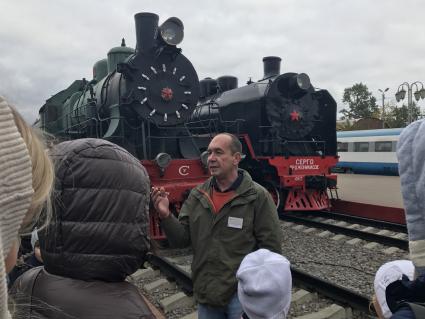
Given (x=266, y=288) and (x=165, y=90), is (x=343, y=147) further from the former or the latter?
(x=266, y=288)

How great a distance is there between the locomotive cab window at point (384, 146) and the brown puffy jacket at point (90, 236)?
2240 centimetres

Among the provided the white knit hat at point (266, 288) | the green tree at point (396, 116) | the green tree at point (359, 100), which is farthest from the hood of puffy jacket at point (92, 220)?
the green tree at point (359, 100)

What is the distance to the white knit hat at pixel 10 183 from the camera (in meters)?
0.68

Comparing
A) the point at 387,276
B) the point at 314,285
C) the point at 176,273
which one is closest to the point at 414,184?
the point at 387,276

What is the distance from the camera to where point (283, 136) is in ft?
32.1

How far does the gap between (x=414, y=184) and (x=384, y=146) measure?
22460mm

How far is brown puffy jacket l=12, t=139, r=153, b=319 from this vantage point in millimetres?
1258

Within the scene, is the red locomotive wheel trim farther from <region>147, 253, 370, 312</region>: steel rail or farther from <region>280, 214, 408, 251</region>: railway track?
<region>280, 214, 408, 251</region>: railway track

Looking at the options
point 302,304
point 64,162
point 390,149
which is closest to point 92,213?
point 64,162

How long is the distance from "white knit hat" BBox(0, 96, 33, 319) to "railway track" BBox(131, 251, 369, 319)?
3.56m

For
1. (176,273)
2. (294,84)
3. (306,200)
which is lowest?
(176,273)

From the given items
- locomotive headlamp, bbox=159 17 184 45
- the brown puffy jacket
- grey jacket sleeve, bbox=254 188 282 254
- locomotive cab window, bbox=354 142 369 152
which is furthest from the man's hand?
locomotive cab window, bbox=354 142 369 152

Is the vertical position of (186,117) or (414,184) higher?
(186,117)

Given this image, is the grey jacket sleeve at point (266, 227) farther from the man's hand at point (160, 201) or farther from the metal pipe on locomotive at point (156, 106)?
the metal pipe on locomotive at point (156, 106)
